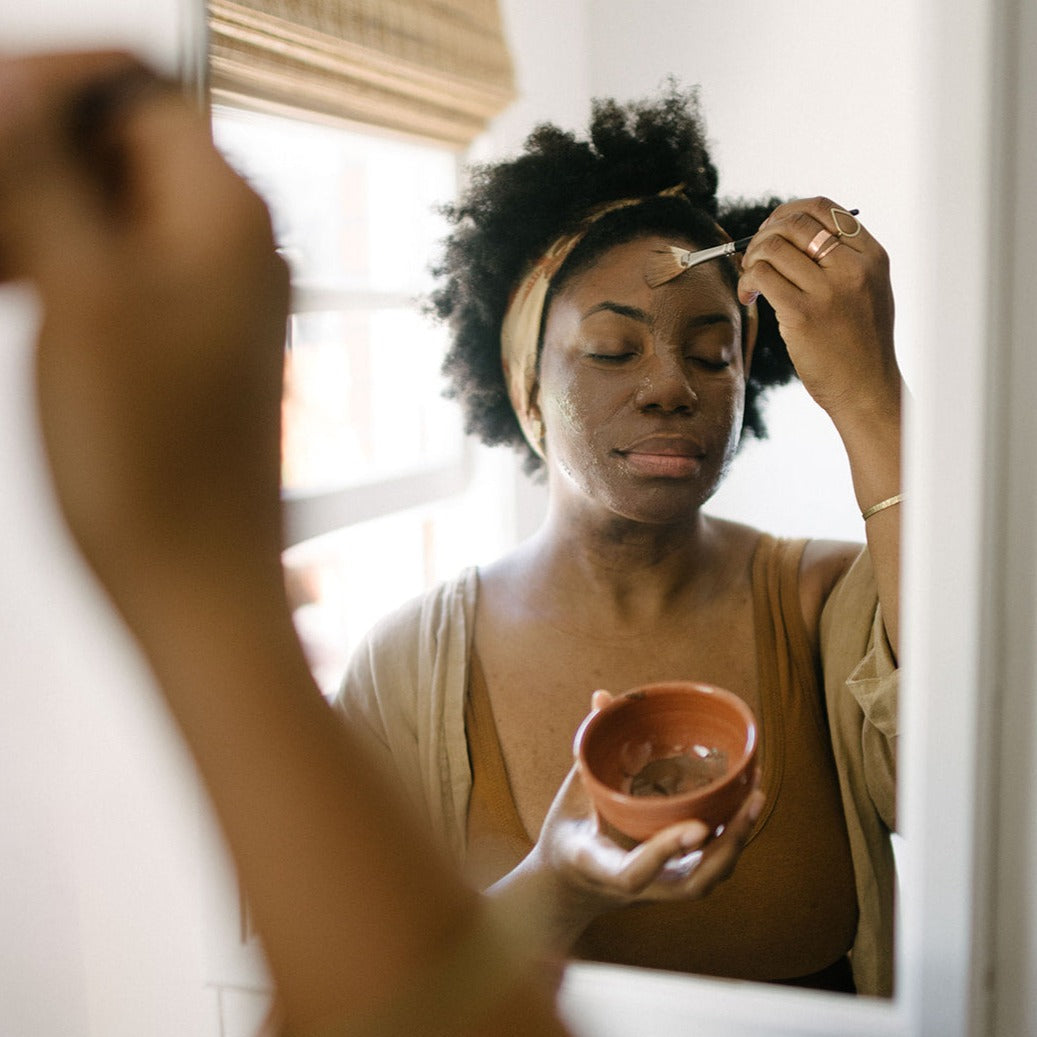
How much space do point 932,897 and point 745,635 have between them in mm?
168

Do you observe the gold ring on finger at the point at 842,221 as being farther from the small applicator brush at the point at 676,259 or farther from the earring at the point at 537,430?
the earring at the point at 537,430

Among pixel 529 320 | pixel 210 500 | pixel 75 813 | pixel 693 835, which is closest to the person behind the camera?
pixel 210 500

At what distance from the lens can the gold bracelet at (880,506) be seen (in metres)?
0.51

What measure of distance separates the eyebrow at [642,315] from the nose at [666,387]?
20mm

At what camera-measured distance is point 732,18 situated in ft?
1.72

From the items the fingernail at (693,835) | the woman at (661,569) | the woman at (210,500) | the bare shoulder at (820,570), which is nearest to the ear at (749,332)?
the woman at (661,569)

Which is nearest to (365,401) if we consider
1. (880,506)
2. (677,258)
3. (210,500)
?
(677,258)

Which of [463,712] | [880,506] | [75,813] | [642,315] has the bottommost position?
[75,813]

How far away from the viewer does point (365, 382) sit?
0.64m

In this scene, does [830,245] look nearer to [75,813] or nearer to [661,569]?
[661,569]

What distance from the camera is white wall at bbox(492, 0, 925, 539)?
0.50m

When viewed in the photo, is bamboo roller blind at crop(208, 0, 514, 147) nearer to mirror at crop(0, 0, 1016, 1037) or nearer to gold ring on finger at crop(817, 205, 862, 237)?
mirror at crop(0, 0, 1016, 1037)

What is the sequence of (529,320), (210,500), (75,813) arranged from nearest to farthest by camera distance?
(210,500), (529,320), (75,813)

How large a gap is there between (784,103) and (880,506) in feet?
0.74
